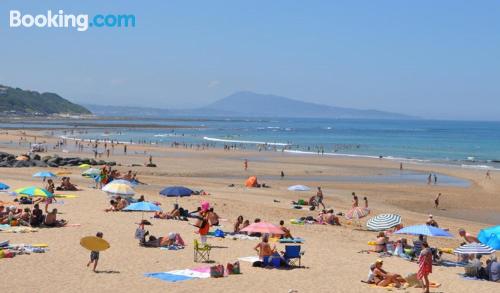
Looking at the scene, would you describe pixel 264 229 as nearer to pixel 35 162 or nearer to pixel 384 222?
pixel 384 222

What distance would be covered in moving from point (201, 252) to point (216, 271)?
6.79ft

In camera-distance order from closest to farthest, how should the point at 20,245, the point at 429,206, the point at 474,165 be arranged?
the point at 20,245 → the point at 429,206 → the point at 474,165

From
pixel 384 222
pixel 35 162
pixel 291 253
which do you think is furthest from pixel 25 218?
pixel 35 162

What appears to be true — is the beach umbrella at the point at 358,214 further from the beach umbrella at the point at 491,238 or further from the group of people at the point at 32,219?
the group of people at the point at 32,219

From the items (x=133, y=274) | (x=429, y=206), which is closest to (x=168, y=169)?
(x=429, y=206)

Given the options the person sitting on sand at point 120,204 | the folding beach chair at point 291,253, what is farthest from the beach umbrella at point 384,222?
the person sitting on sand at point 120,204

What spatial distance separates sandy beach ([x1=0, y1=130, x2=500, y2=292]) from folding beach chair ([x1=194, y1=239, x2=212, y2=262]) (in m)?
0.25

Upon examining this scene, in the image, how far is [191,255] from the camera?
16.2 metres

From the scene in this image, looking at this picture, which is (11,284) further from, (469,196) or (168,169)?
(168,169)

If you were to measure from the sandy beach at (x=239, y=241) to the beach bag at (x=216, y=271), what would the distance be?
0.74 feet

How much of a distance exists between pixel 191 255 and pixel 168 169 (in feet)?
98.2

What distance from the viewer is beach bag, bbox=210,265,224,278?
13.9m

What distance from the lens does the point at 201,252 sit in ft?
52.4

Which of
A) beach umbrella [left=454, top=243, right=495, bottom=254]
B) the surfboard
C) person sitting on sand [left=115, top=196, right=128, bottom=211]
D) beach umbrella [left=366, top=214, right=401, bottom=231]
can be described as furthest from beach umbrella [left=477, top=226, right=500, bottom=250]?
person sitting on sand [left=115, top=196, right=128, bottom=211]
